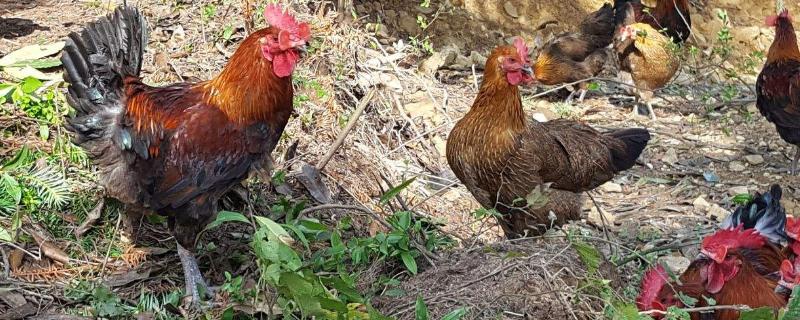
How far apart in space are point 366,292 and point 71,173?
7.48 feet

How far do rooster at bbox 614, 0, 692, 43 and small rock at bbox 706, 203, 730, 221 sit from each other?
3.52 metres

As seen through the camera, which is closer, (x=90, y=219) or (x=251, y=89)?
(x=251, y=89)

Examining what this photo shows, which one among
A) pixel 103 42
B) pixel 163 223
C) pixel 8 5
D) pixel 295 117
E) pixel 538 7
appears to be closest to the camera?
pixel 103 42

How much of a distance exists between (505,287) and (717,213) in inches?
131

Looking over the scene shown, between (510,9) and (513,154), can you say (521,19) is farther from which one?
(513,154)

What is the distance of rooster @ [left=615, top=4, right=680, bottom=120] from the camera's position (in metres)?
8.71

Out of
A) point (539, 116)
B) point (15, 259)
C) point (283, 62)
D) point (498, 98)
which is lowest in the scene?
point (539, 116)

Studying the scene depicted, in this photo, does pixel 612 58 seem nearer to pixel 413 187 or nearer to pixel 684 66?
pixel 684 66

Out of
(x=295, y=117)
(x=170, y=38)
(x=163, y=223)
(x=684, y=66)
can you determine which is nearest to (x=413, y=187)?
(x=295, y=117)

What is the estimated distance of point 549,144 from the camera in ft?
17.6

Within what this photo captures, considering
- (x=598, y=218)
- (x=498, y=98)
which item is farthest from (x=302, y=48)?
(x=598, y=218)

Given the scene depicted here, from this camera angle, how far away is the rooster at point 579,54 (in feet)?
28.8

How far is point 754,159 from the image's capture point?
25.0ft

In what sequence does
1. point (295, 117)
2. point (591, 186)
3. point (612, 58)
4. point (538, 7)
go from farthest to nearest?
point (538, 7)
point (612, 58)
point (295, 117)
point (591, 186)
